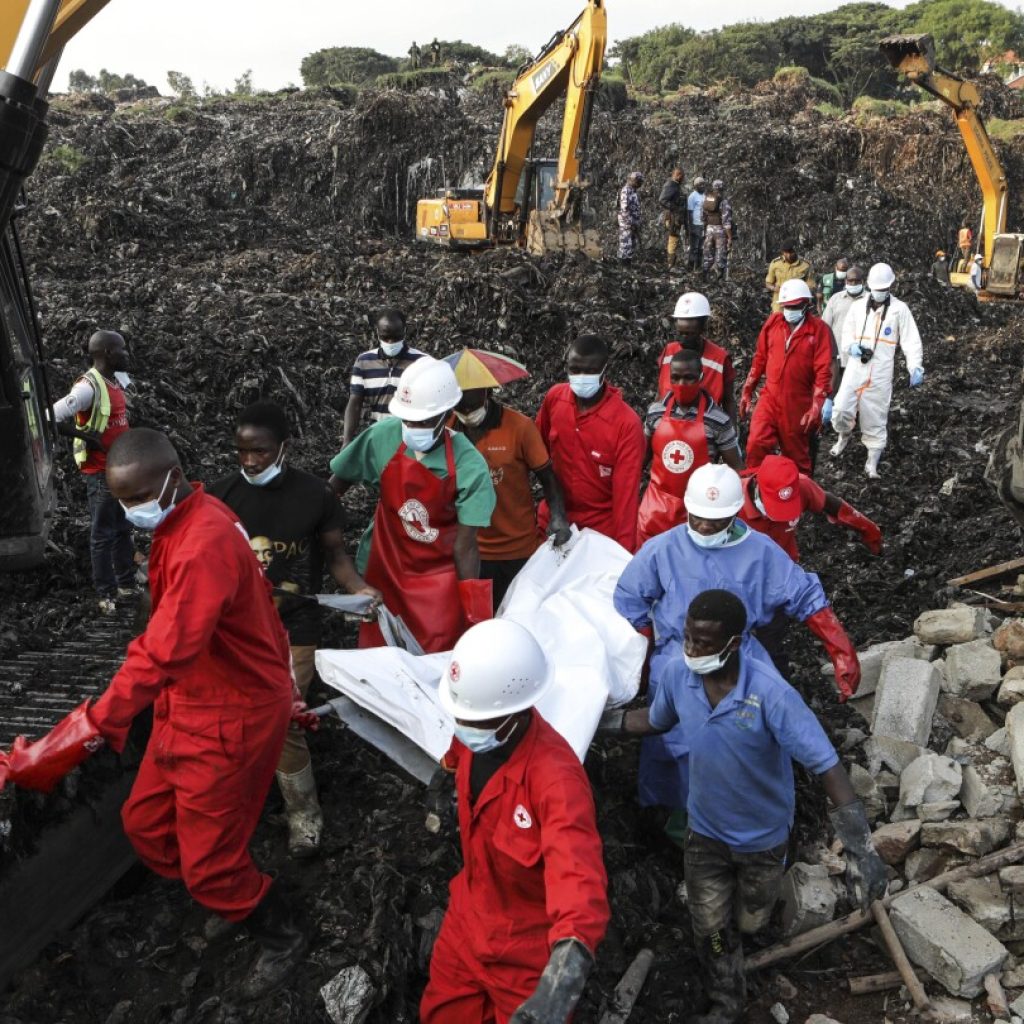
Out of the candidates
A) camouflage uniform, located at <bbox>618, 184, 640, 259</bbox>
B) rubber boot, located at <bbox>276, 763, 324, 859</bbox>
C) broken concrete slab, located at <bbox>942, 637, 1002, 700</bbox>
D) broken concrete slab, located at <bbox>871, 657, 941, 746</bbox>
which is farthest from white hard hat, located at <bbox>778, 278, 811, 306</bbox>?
camouflage uniform, located at <bbox>618, 184, 640, 259</bbox>

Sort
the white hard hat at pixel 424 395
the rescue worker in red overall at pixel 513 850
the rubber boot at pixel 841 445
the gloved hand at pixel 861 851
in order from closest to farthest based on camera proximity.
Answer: the rescue worker in red overall at pixel 513 850
the gloved hand at pixel 861 851
the white hard hat at pixel 424 395
the rubber boot at pixel 841 445

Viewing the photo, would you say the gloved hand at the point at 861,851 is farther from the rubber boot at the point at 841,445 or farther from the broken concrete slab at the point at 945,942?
the rubber boot at the point at 841,445

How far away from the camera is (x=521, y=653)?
236 cm

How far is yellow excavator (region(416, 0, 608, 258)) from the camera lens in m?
12.4

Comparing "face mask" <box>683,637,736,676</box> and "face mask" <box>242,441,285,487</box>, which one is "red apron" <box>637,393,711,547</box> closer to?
"face mask" <box>683,637,736,676</box>

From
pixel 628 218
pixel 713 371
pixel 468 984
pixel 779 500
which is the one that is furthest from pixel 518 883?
pixel 628 218

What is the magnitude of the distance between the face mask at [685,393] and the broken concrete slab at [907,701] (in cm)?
163

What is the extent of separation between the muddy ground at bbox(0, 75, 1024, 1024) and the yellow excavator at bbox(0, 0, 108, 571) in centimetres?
64

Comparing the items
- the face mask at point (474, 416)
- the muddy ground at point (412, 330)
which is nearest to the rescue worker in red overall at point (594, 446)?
the face mask at point (474, 416)

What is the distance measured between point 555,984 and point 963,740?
3.32 m

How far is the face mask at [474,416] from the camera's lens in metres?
4.36

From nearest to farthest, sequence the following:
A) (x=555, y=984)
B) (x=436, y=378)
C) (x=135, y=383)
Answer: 1. (x=555, y=984)
2. (x=436, y=378)
3. (x=135, y=383)

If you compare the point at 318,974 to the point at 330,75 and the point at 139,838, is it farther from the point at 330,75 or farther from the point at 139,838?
the point at 330,75

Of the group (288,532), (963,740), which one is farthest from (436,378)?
(963,740)
